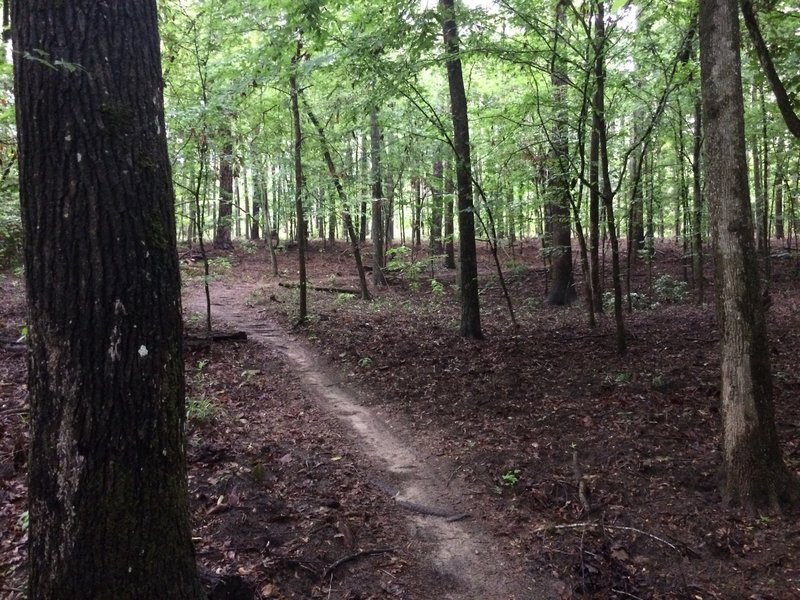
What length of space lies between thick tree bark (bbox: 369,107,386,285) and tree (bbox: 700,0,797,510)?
39.6 feet

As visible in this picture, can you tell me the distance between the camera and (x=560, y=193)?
10297 mm

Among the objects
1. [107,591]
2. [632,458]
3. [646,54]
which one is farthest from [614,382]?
[107,591]

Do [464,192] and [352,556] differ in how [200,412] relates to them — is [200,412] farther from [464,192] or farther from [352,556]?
[464,192]

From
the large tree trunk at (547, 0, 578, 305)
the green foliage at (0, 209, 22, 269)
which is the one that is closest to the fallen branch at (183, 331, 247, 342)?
the green foliage at (0, 209, 22, 269)

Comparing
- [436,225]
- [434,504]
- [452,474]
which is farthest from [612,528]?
[436,225]

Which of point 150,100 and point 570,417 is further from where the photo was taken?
point 570,417

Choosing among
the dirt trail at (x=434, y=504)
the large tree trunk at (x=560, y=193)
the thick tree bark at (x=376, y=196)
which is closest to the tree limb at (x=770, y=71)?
the large tree trunk at (x=560, y=193)

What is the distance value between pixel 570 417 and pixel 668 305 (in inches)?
380

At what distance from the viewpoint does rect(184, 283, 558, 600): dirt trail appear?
412cm

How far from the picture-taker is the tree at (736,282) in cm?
434

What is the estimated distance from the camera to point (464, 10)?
8422mm

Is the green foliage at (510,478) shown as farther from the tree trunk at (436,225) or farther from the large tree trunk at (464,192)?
the tree trunk at (436,225)

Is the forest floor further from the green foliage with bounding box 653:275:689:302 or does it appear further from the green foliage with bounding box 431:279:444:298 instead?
the green foliage with bounding box 431:279:444:298

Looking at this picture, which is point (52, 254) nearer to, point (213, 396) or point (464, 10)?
A: point (213, 396)
